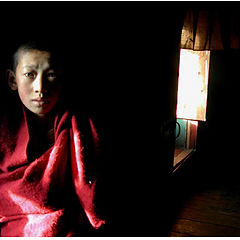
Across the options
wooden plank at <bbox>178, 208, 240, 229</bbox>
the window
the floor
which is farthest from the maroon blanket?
the window

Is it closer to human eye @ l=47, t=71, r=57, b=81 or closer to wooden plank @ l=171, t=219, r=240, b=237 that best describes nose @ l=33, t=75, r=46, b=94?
human eye @ l=47, t=71, r=57, b=81

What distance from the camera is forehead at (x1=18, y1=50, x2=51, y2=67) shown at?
151 centimetres

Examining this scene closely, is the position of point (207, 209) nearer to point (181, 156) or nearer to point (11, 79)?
point (181, 156)

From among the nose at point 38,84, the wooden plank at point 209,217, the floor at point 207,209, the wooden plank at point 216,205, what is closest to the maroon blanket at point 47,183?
the nose at point 38,84

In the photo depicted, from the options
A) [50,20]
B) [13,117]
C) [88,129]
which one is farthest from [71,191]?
[50,20]

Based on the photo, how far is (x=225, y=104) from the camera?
21.3ft

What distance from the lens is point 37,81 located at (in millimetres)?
1535

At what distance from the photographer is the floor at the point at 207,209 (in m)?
2.71

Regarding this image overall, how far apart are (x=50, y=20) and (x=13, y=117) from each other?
0.76 m

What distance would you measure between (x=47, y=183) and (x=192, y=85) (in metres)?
3.58

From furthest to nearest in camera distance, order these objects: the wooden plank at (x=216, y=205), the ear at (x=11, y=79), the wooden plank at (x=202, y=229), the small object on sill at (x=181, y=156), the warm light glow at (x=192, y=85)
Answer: the warm light glow at (x=192, y=85)
the small object on sill at (x=181, y=156)
the wooden plank at (x=216, y=205)
the wooden plank at (x=202, y=229)
the ear at (x=11, y=79)

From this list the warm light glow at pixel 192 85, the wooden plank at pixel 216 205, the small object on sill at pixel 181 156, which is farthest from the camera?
the warm light glow at pixel 192 85

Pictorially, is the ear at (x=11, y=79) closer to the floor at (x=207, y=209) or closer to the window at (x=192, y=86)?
the floor at (x=207, y=209)

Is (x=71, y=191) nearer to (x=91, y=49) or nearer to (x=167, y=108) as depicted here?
(x=91, y=49)
